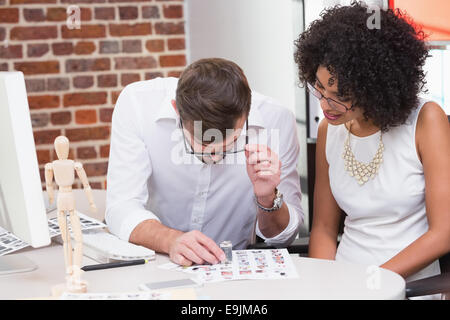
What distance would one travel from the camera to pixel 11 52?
127 inches

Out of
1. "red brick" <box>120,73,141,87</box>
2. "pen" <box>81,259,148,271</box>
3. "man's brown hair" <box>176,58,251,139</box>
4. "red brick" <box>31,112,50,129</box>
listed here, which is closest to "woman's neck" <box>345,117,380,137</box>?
"man's brown hair" <box>176,58,251,139</box>

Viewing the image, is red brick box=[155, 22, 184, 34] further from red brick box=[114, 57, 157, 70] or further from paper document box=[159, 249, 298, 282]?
paper document box=[159, 249, 298, 282]

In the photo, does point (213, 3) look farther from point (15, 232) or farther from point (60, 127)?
point (15, 232)

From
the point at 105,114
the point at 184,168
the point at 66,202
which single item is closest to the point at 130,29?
the point at 105,114

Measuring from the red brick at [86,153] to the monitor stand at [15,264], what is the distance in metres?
1.89

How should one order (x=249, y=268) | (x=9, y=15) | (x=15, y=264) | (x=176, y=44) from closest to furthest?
1. (x=249, y=268)
2. (x=15, y=264)
3. (x=9, y=15)
4. (x=176, y=44)

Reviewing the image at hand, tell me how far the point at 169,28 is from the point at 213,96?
211cm

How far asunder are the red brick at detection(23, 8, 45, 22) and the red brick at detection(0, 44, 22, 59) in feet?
0.49

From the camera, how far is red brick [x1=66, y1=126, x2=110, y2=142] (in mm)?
3357

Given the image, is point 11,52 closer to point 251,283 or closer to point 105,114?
point 105,114

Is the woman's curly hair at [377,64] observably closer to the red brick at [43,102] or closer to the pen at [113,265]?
the pen at [113,265]
